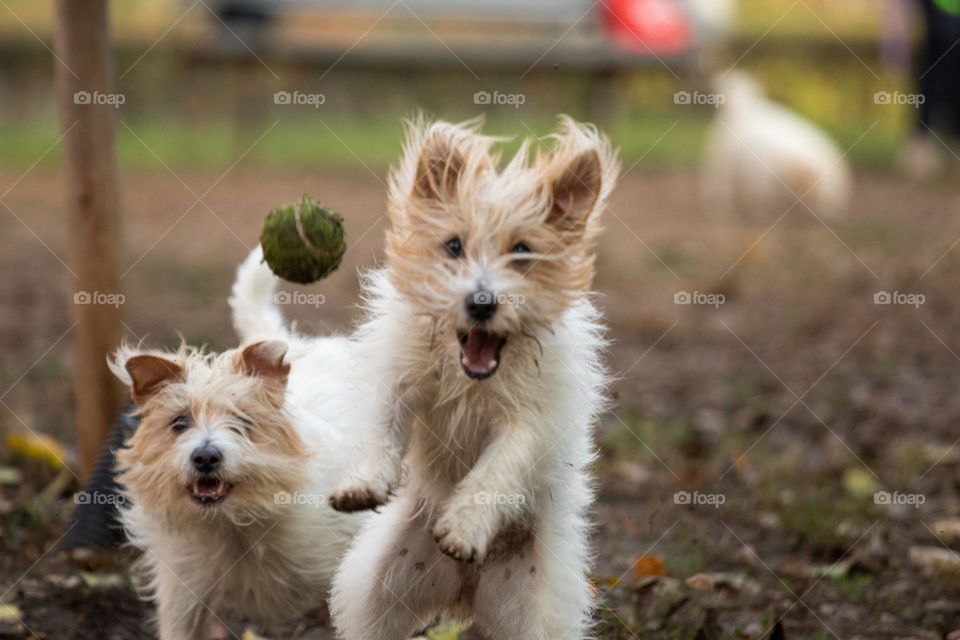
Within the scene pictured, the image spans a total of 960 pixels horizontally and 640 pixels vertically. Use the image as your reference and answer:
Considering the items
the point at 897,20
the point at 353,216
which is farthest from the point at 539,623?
the point at 897,20

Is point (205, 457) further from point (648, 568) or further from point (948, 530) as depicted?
point (948, 530)

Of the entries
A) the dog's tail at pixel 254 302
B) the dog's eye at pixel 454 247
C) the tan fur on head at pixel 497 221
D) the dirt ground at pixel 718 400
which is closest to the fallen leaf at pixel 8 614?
the dirt ground at pixel 718 400

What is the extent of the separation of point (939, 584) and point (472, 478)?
2037 mm

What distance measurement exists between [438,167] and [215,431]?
1.01m

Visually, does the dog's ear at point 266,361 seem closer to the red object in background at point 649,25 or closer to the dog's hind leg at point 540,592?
the dog's hind leg at point 540,592

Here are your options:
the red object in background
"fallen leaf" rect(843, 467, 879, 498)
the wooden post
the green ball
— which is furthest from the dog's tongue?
the red object in background

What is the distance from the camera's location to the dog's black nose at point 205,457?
411 cm

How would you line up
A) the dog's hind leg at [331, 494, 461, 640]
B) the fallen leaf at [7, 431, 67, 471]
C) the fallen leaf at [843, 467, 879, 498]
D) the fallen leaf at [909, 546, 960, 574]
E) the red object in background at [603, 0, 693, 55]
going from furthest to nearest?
the red object in background at [603, 0, 693, 55] < the fallen leaf at [843, 467, 879, 498] < the fallen leaf at [7, 431, 67, 471] < the fallen leaf at [909, 546, 960, 574] < the dog's hind leg at [331, 494, 461, 640]

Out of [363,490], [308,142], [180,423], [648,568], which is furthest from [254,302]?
[308,142]

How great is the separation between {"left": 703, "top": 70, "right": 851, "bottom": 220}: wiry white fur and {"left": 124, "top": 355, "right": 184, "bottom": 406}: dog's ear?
1048 centimetres

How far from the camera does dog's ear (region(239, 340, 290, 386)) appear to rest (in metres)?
4.27

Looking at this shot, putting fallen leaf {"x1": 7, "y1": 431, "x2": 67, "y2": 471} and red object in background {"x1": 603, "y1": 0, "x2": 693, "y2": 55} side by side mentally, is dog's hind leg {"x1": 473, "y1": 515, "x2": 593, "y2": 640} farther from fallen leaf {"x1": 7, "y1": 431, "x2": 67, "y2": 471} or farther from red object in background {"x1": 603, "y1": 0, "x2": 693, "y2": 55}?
red object in background {"x1": 603, "y1": 0, "x2": 693, "y2": 55}

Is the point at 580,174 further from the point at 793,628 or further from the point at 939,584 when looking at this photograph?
the point at 939,584

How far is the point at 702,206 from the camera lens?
15.0 meters
